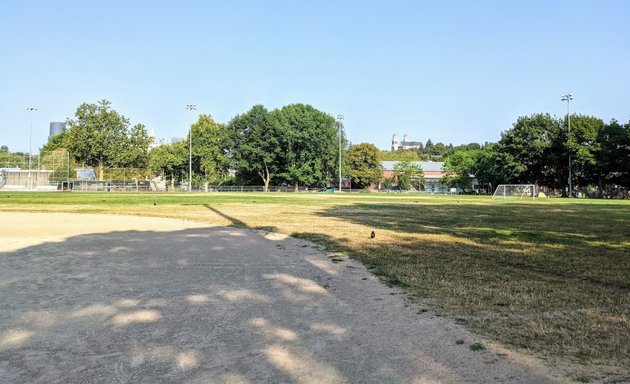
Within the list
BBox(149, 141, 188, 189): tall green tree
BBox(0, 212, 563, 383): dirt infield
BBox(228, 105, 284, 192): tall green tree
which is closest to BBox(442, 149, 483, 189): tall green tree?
BBox(228, 105, 284, 192): tall green tree

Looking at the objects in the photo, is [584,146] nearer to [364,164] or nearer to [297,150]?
[297,150]

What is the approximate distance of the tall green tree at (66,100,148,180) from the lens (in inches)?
3226

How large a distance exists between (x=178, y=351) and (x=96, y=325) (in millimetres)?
1392

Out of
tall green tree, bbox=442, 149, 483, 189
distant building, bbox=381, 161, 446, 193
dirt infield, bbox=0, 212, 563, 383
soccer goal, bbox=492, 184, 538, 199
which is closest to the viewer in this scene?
dirt infield, bbox=0, 212, 563, 383

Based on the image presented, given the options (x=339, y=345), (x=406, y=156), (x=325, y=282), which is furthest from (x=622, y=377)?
(x=406, y=156)

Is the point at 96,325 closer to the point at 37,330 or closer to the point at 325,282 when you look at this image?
the point at 37,330

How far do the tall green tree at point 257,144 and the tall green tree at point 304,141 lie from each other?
141 cm

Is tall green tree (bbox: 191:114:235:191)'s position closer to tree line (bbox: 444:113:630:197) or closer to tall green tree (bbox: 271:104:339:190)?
tall green tree (bbox: 271:104:339:190)

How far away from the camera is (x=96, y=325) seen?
5070 mm

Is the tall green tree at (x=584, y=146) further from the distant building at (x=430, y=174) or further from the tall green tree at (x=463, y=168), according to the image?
the distant building at (x=430, y=174)

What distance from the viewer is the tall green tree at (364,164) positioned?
112625 millimetres

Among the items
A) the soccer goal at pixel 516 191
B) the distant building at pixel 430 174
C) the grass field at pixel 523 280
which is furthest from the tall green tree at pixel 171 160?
the grass field at pixel 523 280

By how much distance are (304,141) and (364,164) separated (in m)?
29.0

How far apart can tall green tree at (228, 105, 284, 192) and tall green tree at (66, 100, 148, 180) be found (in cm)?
1738
